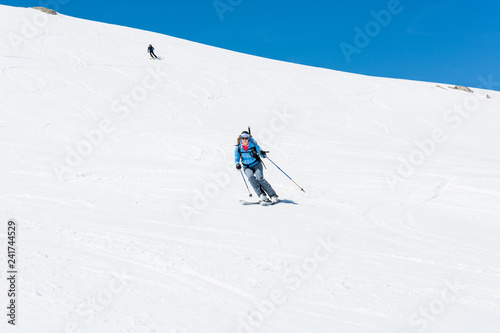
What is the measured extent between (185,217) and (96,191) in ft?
8.96

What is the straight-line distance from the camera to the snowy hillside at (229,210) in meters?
4.00

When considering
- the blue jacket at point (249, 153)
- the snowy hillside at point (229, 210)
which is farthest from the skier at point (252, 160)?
the snowy hillside at point (229, 210)

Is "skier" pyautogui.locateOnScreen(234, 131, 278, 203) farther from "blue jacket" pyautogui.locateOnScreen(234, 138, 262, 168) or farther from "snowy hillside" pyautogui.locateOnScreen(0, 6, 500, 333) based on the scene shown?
"snowy hillside" pyautogui.locateOnScreen(0, 6, 500, 333)

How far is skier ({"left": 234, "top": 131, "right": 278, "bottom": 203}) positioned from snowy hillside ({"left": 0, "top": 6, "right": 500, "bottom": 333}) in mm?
674

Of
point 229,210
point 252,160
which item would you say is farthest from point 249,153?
point 229,210

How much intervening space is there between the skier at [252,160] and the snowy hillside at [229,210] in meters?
0.67

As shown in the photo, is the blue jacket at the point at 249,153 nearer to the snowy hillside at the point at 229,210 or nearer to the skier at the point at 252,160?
the skier at the point at 252,160

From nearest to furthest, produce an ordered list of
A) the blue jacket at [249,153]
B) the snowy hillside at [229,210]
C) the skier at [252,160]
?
the snowy hillside at [229,210]
the skier at [252,160]
the blue jacket at [249,153]

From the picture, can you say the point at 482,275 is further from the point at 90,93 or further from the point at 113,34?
the point at 113,34

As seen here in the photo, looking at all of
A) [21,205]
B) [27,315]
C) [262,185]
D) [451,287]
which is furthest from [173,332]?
[262,185]

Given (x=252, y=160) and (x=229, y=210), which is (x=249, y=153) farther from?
(x=229, y=210)

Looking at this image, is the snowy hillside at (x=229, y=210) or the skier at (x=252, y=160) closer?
the snowy hillside at (x=229, y=210)

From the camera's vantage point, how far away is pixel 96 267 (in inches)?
182

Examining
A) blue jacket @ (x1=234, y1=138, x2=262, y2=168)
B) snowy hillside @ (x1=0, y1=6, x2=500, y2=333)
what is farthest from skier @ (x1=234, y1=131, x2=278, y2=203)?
snowy hillside @ (x1=0, y1=6, x2=500, y2=333)
